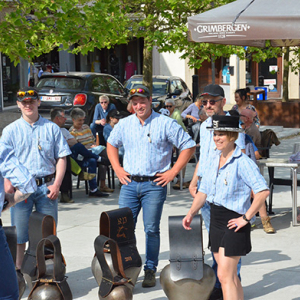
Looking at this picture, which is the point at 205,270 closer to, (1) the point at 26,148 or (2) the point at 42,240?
(2) the point at 42,240

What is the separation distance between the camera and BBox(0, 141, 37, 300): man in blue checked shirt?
12.1ft

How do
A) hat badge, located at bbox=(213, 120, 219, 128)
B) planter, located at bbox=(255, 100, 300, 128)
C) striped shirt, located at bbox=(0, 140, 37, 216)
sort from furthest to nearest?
1. planter, located at bbox=(255, 100, 300, 128)
2. hat badge, located at bbox=(213, 120, 219, 128)
3. striped shirt, located at bbox=(0, 140, 37, 216)

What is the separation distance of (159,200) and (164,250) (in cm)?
153

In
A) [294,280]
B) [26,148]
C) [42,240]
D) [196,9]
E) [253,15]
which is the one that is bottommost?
[294,280]

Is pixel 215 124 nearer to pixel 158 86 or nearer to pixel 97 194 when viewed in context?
pixel 97 194

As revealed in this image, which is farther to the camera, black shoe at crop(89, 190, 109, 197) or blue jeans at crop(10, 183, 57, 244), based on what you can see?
black shoe at crop(89, 190, 109, 197)

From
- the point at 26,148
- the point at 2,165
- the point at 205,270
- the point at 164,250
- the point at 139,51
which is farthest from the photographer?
the point at 139,51

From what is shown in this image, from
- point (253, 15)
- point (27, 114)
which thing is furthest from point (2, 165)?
point (253, 15)

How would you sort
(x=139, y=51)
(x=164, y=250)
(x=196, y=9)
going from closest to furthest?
1. (x=164, y=250)
2. (x=196, y=9)
3. (x=139, y=51)

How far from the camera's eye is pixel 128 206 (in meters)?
5.75

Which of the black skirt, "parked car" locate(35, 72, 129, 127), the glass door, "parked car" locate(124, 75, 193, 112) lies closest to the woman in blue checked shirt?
the black skirt

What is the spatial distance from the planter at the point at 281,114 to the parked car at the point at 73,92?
470 centimetres

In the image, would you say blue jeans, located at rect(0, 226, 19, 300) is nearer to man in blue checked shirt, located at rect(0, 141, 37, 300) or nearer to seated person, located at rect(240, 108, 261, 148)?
man in blue checked shirt, located at rect(0, 141, 37, 300)

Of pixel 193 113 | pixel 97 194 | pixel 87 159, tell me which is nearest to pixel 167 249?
pixel 97 194
